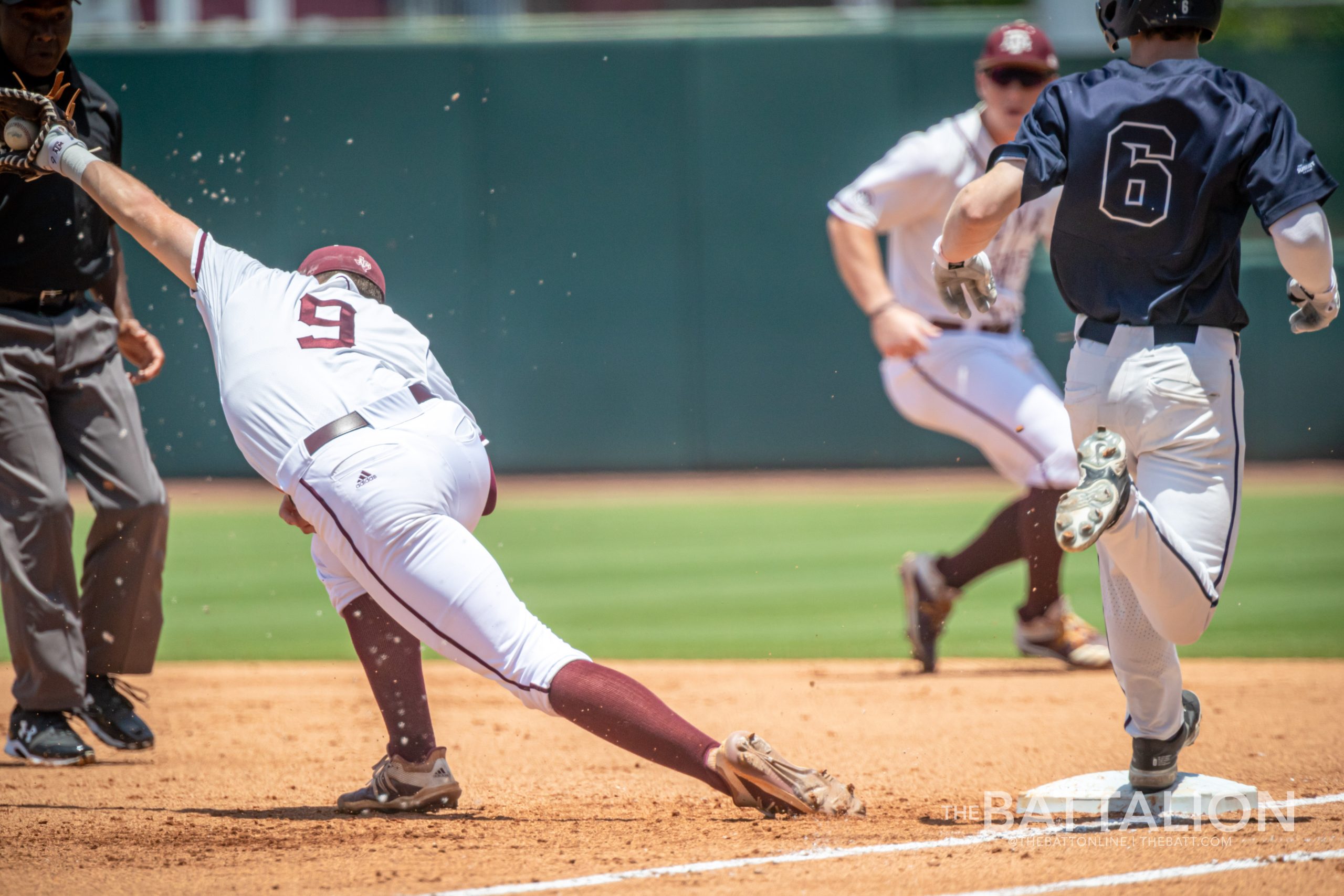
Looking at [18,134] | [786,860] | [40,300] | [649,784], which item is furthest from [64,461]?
[786,860]

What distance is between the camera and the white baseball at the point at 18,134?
11.2 feet

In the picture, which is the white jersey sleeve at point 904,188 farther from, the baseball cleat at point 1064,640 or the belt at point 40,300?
the belt at point 40,300

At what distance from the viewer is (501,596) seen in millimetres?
2914

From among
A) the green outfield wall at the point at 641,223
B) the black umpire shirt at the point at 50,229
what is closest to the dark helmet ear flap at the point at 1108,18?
the black umpire shirt at the point at 50,229

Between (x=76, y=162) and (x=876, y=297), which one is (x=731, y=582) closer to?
(x=876, y=297)

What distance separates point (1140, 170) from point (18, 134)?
8.48ft

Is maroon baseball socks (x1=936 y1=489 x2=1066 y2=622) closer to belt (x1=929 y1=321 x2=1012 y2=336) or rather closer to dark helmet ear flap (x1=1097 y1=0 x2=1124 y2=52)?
belt (x1=929 y1=321 x2=1012 y2=336)

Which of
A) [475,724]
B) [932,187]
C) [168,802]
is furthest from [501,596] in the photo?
[932,187]

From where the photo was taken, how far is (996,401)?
5113 millimetres

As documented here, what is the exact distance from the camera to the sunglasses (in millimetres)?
5121

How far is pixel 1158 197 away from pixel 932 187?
7.64 feet

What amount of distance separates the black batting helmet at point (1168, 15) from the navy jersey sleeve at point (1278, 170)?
21 cm

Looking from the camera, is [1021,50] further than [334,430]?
Yes

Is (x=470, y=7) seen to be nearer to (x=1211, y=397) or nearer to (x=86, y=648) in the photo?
(x=86, y=648)
